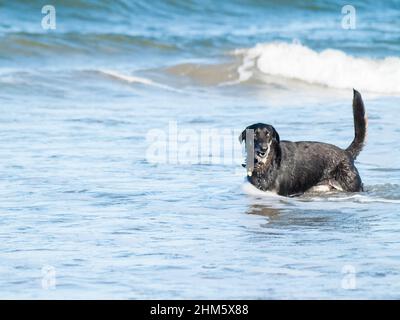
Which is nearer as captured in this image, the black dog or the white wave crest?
the black dog

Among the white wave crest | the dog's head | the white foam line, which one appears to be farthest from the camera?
the white wave crest

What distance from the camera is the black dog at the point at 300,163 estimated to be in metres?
8.18

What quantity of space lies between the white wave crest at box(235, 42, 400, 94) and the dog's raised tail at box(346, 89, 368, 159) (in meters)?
6.65

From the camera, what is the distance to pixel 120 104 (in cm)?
1331

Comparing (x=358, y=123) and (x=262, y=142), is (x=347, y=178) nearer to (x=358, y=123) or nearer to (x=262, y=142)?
(x=358, y=123)

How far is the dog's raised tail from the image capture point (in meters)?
8.34

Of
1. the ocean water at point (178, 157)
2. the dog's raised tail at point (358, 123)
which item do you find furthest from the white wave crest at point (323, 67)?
the dog's raised tail at point (358, 123)

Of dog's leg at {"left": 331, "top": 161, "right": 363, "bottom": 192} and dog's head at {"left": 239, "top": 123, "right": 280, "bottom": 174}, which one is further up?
dog's head at {"left": 239, "top": 123, "right": 280, "bottom": 174}

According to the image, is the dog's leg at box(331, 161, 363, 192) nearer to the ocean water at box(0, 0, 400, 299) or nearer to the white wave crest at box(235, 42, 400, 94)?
the ocean water at box(0, 0, 400, 299)

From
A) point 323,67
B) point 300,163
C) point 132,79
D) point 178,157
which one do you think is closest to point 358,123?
point 300,163

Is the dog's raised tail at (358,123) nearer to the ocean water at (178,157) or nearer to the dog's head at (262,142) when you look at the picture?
the ocean water at (178,157)

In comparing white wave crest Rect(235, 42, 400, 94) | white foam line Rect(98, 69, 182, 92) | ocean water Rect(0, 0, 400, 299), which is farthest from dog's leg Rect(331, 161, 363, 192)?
white wave crest Rect(235, 42, 400, 94)
